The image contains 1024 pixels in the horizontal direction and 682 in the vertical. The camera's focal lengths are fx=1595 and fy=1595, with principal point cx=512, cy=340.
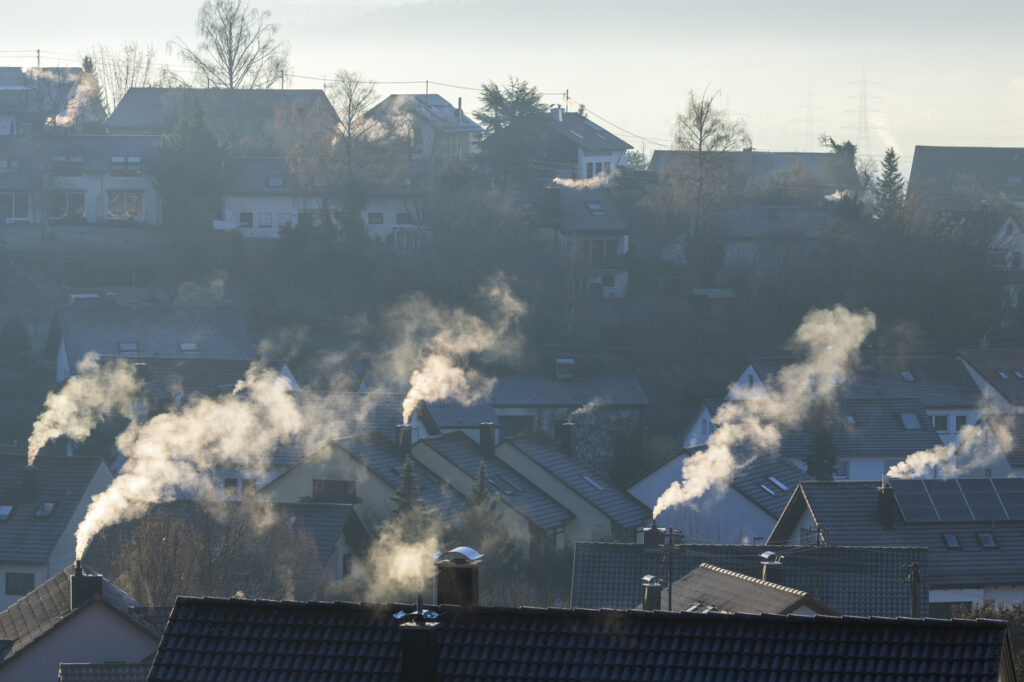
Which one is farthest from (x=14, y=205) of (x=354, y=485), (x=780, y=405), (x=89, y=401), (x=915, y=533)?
Result: (x=915, y=533)

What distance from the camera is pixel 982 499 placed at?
37844 mm

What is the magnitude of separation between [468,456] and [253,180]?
26.4m

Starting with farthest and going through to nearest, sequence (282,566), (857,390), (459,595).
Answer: (857,390), (282,566), (459,595)

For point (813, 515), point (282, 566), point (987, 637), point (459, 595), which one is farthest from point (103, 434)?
point (987, 637)

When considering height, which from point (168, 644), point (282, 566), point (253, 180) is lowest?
point (282, 566)

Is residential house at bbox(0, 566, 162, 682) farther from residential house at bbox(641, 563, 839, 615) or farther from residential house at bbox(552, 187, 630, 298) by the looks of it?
residential house at bbox(552, 187, 630, 298)

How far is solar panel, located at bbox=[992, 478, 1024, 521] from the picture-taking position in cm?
3769

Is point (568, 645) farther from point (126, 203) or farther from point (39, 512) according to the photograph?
point (126, 203)

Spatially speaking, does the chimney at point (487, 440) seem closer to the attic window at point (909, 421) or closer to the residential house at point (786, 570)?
the residential house at point (786, 570)

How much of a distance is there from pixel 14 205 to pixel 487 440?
1348 inches

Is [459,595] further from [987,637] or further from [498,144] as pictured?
[498,144]

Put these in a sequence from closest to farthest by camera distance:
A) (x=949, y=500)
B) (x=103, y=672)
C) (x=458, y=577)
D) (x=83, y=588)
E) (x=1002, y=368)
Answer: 1. (x=458, y=577)
2. (x=103, y=672)
3. (x=83, y=588)
4. (x=949, y=500)
5. (x=1002, y=368)

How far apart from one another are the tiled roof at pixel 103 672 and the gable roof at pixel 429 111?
51.8 meters

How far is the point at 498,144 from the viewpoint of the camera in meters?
66.6
